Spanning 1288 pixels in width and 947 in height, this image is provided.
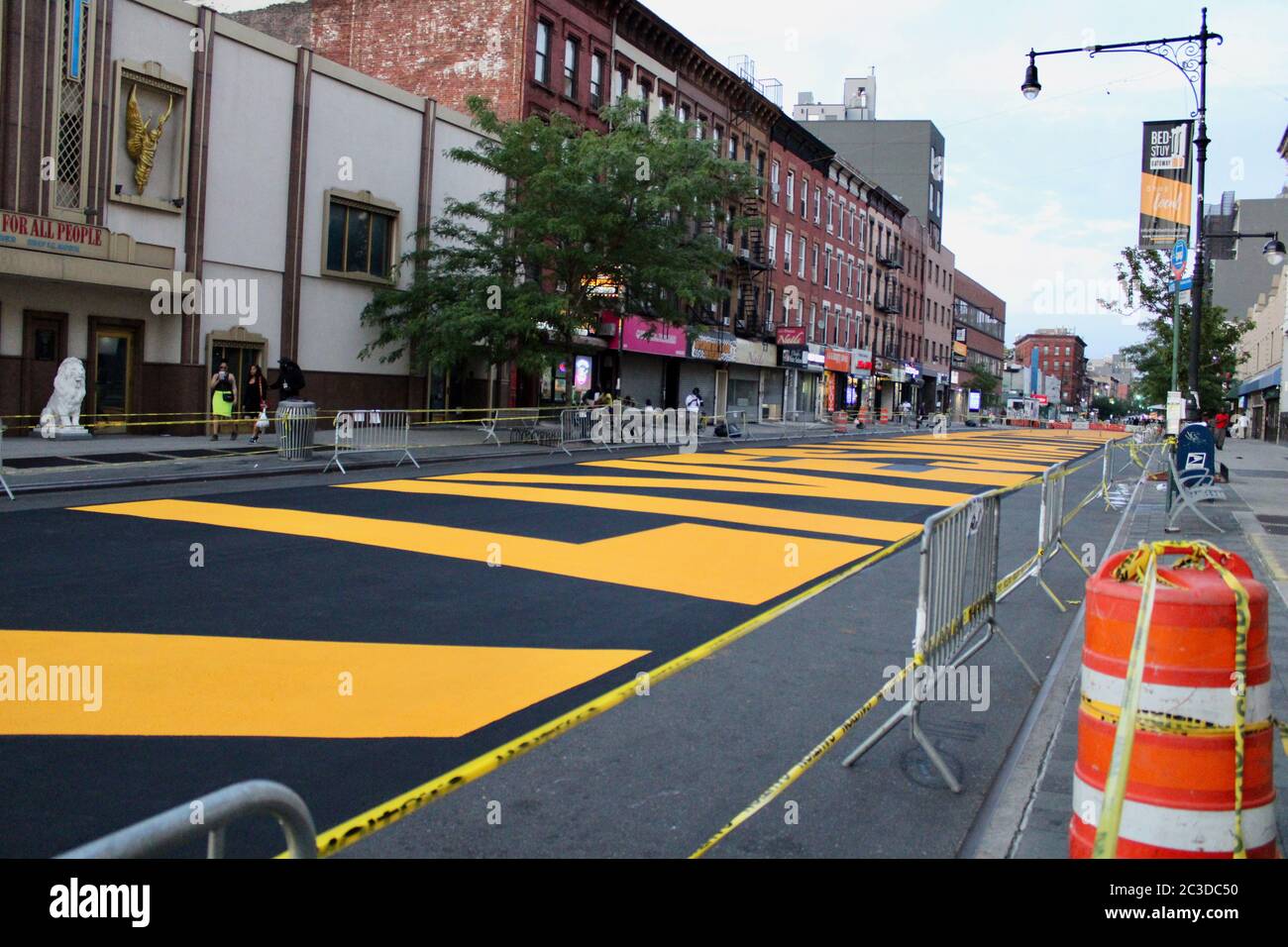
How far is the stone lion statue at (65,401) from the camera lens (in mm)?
20812

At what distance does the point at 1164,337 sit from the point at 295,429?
31.0 meters

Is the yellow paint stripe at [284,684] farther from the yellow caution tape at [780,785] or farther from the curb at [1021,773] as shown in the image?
the curb at [1021,773]

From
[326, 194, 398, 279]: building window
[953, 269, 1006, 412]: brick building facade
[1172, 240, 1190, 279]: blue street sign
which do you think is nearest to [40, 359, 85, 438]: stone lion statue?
[326, 194, 398, 279]: building window

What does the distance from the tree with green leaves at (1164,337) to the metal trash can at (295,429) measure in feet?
69.1

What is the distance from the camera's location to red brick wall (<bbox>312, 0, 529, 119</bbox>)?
33.8 metres

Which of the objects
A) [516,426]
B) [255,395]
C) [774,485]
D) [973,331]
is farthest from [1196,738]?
[973,331]

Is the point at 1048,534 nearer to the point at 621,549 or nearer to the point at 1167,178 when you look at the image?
the point at 621,549

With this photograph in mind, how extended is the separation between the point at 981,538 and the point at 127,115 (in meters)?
21.6

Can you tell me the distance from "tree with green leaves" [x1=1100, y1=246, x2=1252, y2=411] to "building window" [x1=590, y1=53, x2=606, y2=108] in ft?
59.9

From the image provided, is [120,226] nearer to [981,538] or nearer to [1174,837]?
[981,538]

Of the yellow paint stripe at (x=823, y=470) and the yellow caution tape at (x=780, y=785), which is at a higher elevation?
the yellow paint stripe at (x=823, y=470)

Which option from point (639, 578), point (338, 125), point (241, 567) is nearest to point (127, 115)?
point (338, 125)

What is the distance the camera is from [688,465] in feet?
77.0

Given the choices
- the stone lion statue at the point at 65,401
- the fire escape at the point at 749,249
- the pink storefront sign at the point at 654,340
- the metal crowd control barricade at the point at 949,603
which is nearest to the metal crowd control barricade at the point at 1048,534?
the metal crowd control barricade at the point at 949,603
